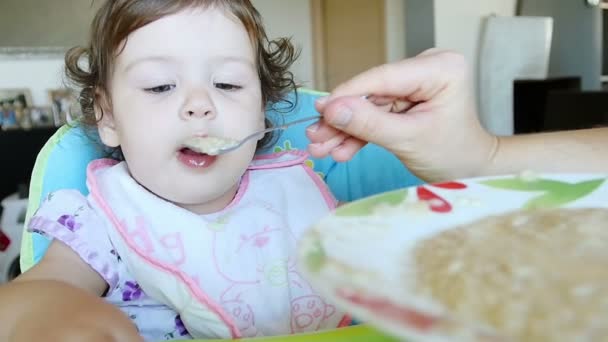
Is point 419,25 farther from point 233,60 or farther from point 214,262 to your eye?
point 214,262

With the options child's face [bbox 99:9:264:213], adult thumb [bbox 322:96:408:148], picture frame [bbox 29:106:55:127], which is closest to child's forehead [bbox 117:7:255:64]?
child's face [bbox 99:9:264:213]

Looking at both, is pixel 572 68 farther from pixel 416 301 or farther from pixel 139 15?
pixel 416 301

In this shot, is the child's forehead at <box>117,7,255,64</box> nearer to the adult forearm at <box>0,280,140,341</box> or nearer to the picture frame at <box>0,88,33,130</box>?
the adult forearm at <box>0,280,140,341</box>

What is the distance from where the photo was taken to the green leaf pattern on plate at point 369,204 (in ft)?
1.39

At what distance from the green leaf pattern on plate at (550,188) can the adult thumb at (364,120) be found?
0.67 ft

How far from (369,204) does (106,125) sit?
0.68 meters

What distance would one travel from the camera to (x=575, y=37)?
130 inches

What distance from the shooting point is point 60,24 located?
116 inches

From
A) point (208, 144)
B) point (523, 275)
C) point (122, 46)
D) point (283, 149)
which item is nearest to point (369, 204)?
point (523, 275)

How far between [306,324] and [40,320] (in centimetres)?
44

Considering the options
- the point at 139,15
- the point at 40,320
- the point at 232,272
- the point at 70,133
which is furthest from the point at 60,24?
the point at 40,320

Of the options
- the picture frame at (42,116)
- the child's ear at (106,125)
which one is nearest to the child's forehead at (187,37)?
the child's ear at (106,125)

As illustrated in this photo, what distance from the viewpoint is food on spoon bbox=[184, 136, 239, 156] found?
30.5 inches

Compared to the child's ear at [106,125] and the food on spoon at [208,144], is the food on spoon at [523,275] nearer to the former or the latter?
the food on spoon at [208,144]
